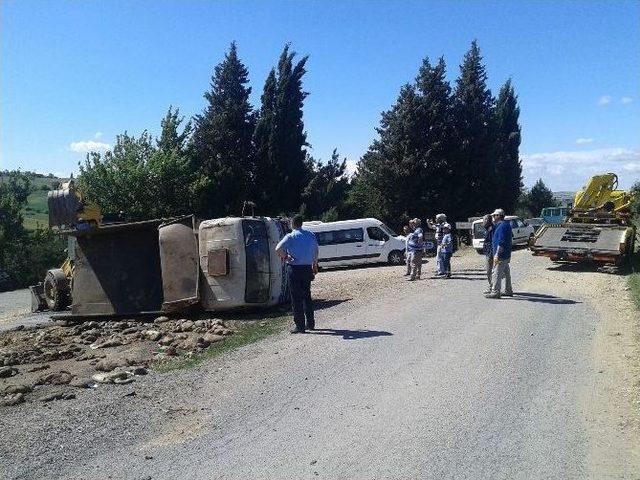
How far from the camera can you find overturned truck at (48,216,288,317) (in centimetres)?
1042

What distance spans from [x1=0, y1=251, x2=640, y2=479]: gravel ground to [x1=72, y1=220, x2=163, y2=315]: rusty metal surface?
445 centimetres

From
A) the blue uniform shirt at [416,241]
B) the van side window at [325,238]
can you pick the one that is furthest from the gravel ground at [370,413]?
the van side window at [325,238]

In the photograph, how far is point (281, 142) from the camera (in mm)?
33000

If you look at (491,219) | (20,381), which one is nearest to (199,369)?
(20,381)

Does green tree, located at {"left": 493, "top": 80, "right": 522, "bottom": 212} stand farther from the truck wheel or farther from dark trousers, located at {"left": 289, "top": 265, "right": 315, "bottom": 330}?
dark trousers, located at {"left": 289, "top": 265, "right": 315, "bottom": 330}

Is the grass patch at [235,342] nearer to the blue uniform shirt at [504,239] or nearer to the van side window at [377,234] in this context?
the blue uniform shirt at [504,239]

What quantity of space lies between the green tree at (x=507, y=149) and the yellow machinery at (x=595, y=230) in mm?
14040

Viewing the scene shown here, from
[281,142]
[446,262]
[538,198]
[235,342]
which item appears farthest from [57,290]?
[538,198]

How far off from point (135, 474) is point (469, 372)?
12.0 ft

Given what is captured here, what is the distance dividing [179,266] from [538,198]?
53991 millimetres

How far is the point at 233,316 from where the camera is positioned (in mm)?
10781

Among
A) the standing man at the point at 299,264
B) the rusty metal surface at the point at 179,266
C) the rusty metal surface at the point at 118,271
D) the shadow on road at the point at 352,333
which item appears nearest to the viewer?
the shadow on road at the point at 352,333

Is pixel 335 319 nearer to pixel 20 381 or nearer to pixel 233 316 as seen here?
pixel 233 316

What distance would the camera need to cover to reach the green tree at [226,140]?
3225cm
